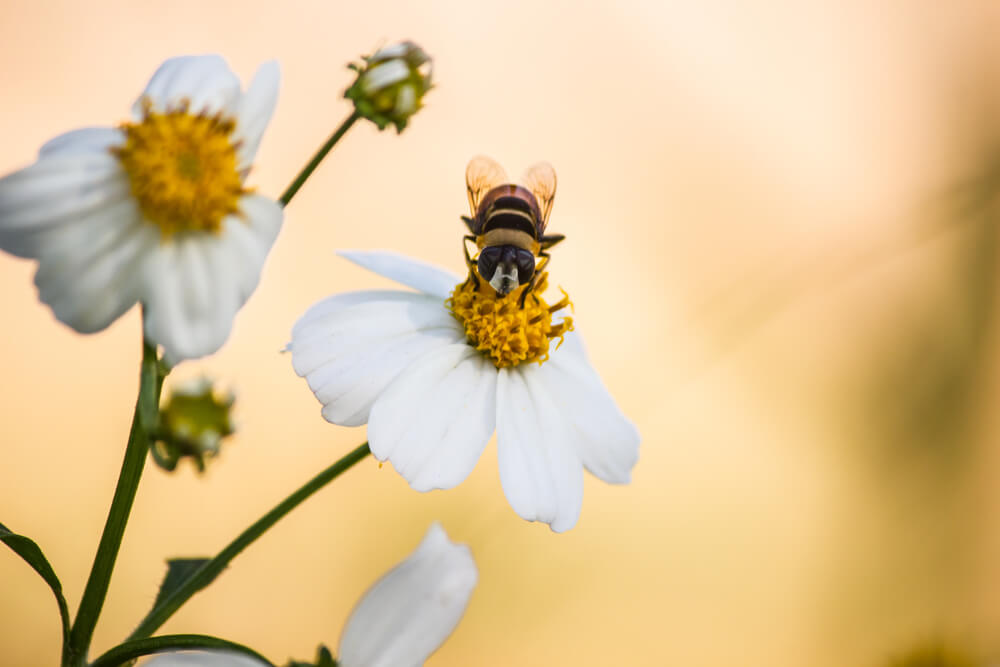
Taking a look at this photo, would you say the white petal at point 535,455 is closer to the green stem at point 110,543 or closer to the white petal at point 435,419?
the white petal at point 435,419

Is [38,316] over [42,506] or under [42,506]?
over

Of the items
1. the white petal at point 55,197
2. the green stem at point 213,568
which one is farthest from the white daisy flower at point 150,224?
the green stem at point 213,568

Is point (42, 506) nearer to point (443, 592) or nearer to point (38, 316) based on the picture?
point (38, 316)

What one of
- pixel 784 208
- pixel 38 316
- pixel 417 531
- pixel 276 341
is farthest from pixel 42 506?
pixel 784 208

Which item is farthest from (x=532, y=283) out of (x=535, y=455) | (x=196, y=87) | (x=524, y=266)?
(x=196, y=87)

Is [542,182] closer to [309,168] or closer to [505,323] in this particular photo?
[505,323]
